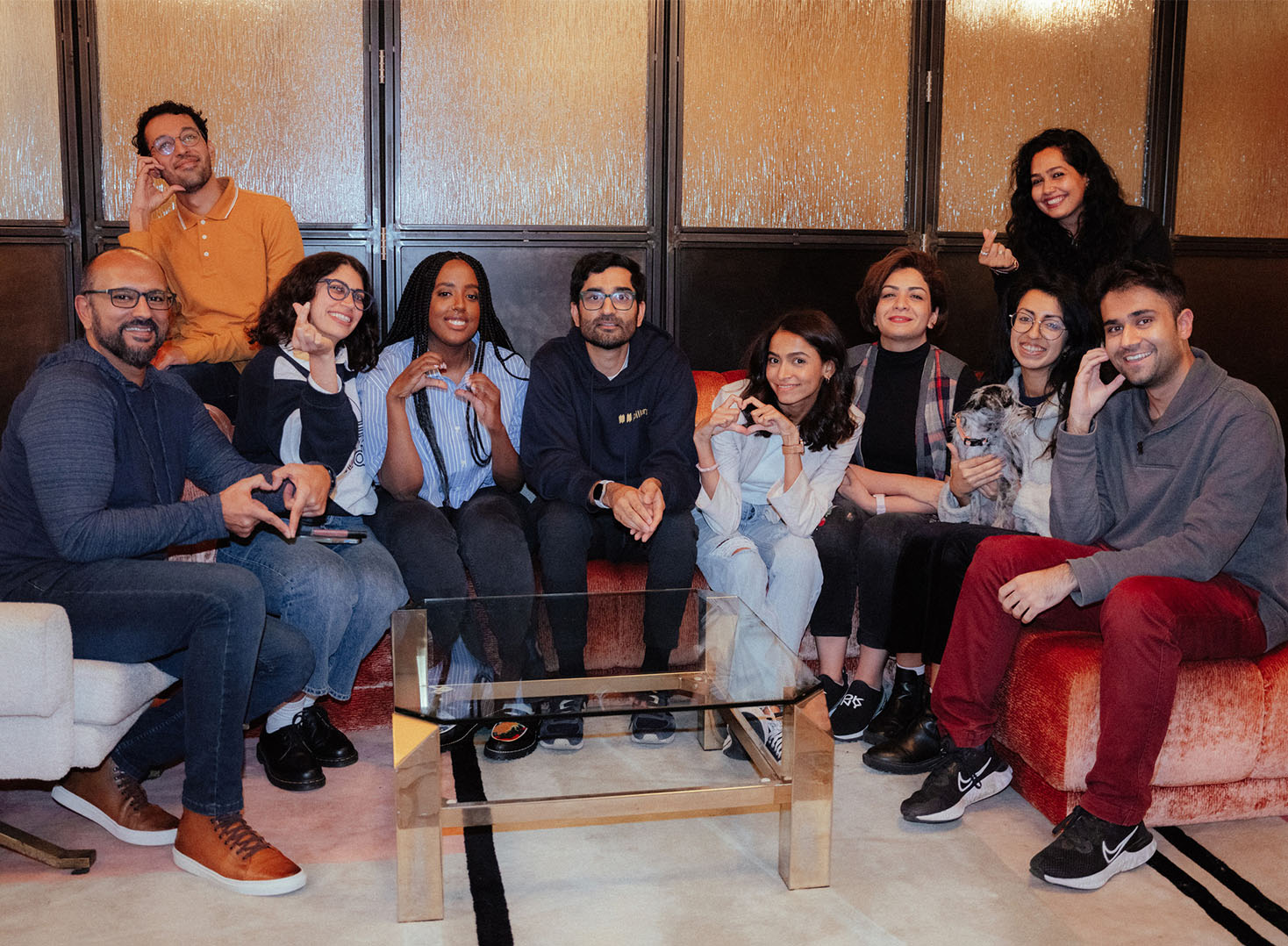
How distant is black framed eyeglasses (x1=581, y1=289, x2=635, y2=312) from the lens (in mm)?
3168

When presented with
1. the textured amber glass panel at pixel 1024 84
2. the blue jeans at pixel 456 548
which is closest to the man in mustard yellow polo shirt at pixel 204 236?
the blue jeans at pixel 456 548

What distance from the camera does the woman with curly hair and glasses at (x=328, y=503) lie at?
105 inches

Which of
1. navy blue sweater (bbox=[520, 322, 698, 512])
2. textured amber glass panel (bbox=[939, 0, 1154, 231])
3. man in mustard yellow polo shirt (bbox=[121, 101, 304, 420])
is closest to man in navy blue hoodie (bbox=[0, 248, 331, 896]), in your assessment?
navy blue sweater (bbox=[520, 322, 698, 512])

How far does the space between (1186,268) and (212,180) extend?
12.3 ft

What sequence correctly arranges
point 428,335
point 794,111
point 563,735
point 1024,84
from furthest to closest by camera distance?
point 1024,84, point 794,111, point 428,335, point 563,735

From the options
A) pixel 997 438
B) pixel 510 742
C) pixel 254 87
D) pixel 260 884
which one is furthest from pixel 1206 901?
pixel 254 87

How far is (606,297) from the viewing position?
3166mm

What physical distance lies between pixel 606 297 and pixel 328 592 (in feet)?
3.67

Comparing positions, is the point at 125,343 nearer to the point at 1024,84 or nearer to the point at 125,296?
the point at 125,296

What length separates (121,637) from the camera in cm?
219

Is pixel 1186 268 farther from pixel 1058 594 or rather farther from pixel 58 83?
pixel 58 83

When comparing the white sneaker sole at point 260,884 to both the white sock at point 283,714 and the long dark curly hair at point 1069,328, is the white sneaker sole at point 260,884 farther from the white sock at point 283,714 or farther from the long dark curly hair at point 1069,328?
the long dark curly hair at point 1069,328

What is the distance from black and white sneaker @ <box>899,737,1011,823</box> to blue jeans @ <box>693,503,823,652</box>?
546 mm

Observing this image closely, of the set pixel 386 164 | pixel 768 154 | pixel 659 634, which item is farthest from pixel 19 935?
pixel 768 154
